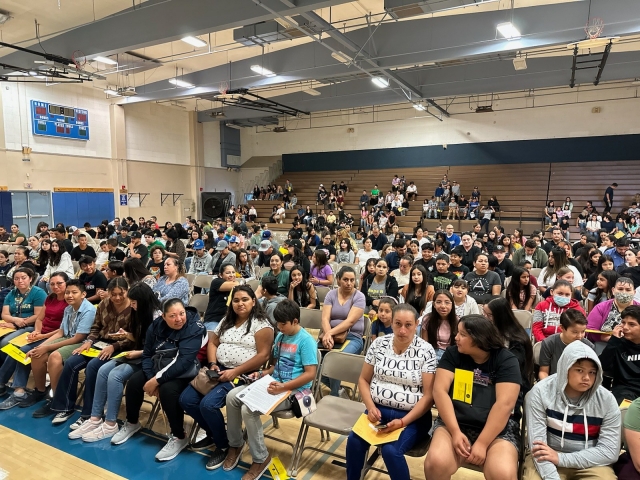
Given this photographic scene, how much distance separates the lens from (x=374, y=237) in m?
9.50

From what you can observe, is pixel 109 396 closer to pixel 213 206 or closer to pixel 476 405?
pixel 476 405

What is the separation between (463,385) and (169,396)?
2.19 m

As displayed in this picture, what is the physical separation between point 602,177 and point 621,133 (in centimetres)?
210

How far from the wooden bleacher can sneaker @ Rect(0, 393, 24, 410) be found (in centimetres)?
1463

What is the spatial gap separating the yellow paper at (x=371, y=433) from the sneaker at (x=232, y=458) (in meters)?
1.03

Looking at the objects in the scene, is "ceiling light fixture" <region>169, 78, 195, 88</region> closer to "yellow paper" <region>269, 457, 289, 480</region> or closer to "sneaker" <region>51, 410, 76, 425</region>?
"sneaker" <region>51, 410, 76, 425</region>

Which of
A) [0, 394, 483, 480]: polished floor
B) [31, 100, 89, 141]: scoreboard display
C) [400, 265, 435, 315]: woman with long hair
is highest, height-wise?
[31, 100, 89, 141]: scoreboard display

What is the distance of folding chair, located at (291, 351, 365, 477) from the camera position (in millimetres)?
2729

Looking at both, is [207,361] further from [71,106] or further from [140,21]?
[71,106]

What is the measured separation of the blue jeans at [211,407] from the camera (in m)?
2.99

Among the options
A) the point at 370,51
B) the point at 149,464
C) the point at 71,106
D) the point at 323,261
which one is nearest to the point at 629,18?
the point at 370,51

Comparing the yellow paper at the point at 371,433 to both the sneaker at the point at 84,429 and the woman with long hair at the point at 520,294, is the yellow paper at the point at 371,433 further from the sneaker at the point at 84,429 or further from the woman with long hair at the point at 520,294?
the woman with long hair at the point at 520,294

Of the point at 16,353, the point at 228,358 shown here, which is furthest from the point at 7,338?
the point at 228,358

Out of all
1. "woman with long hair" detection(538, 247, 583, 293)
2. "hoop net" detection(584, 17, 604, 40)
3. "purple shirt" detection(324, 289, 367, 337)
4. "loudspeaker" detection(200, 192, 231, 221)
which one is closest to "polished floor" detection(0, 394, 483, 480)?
"purple shirt" detection(324, 289, 367, 337)
